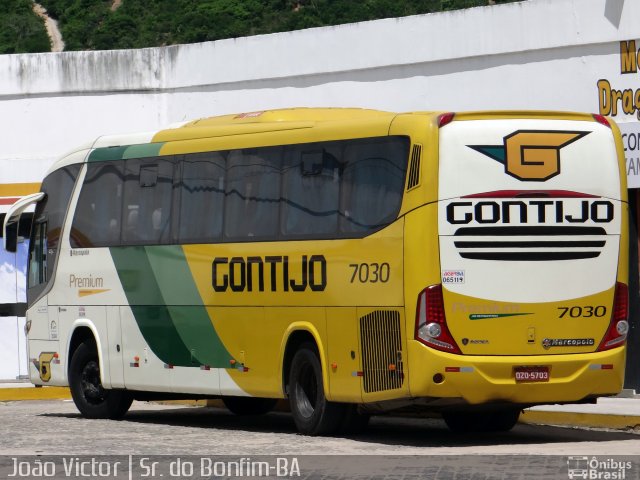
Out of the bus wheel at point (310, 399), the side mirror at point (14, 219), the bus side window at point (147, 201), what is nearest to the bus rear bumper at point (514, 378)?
the bus wheel at point (310, 399)

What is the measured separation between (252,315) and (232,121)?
2437 millimetres

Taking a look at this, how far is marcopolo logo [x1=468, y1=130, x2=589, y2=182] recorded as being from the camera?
49.4ft

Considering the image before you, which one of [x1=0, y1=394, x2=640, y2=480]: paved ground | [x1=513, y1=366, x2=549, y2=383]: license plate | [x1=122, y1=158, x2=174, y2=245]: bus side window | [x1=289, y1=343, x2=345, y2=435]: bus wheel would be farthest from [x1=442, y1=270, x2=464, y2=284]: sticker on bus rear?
[x1=122, y1=158, x2=174, y2=245]: bus side window

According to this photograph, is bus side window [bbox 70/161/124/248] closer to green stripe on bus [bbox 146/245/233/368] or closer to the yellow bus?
the yellow bus

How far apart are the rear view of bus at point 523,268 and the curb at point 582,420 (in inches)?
57.5

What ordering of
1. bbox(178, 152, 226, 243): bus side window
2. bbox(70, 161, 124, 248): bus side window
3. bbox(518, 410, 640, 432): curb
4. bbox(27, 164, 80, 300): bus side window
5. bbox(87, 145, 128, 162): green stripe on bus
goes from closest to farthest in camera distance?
1. bbox(518, 410, 640, 432): curb
2. bbox(178, 152, 226, 243): bus side window
3. bbox(70, 161, 124, 248): bus side window
4. bbox(87, 145, 128, 162): green stripe on bus
5. bbox(27, 164, 80, 300): bus side window

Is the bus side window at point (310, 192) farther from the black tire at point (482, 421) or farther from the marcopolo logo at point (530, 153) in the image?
the black tire at point (482, 421)

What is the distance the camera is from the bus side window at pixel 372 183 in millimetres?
15281

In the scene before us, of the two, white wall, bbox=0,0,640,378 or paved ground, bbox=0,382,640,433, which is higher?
white wall, bbox=0,0,640,378

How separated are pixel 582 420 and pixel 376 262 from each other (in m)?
3.49

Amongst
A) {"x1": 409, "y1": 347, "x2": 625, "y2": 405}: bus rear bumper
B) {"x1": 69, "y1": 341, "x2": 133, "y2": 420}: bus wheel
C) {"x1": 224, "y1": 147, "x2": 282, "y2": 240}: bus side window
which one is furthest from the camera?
{"x1": 69, "y1": 341, "x2": 133, "y2": 420}: bus wheel

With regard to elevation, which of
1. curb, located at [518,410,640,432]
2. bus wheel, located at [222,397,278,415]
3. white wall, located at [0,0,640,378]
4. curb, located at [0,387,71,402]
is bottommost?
curb, located at [0,387,71,402]

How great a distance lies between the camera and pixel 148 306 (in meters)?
18.9

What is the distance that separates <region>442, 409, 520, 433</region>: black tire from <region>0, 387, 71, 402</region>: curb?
9.23 meters
